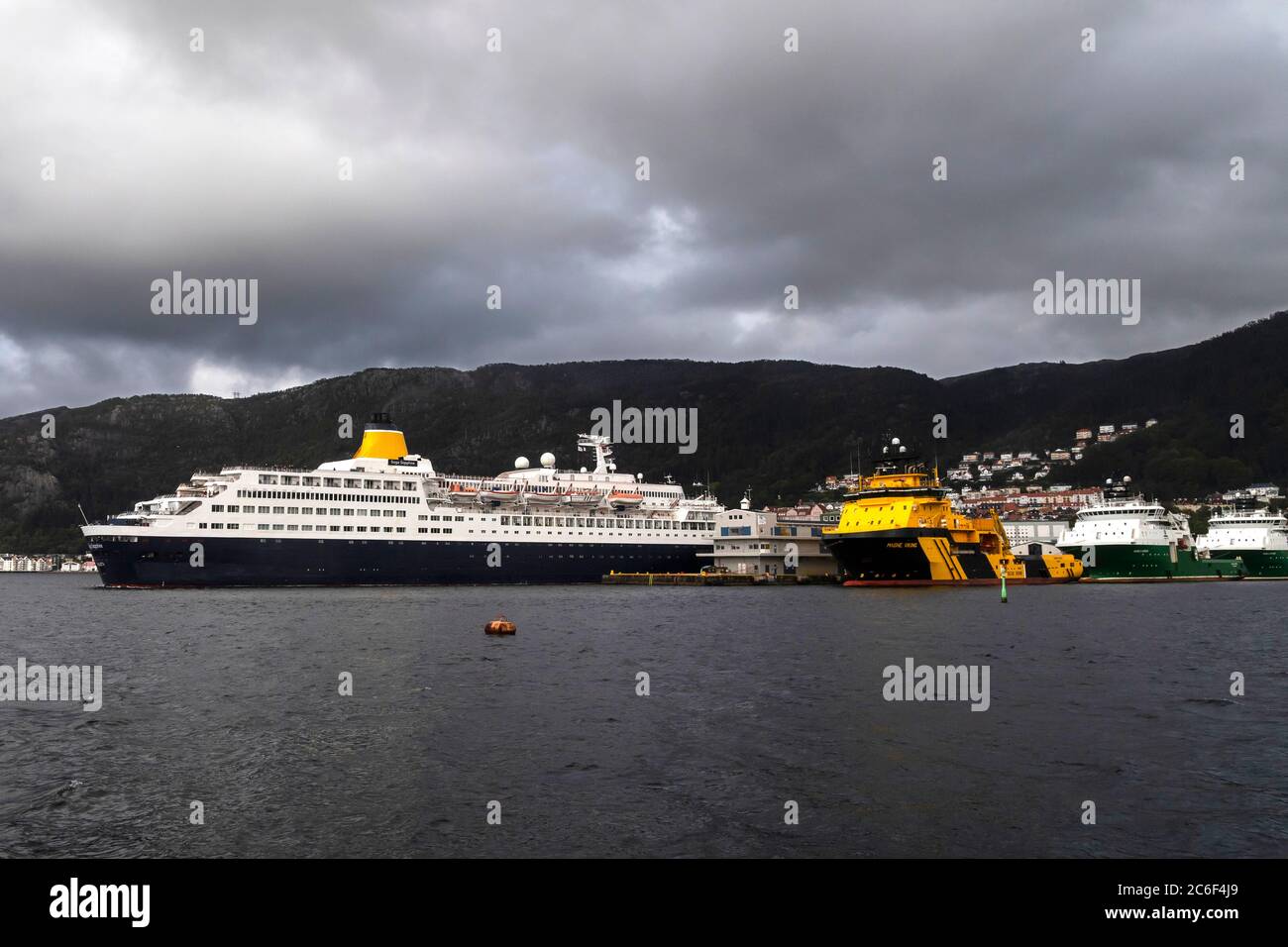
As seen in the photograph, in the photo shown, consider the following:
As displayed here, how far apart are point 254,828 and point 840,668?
20.1 meters

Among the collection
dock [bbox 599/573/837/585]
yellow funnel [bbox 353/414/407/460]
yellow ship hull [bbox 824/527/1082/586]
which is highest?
yellow funnel [bbox 353/414/407/460]

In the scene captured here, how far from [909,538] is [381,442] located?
165 ft

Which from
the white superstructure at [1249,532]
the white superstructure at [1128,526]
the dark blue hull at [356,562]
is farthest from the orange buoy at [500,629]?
the white superstructure at [1249,532]

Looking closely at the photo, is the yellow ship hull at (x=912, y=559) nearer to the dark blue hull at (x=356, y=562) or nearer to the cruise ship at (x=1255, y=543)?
the dark blue hull at (x=356, y=562)

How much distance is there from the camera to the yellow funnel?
86.2m

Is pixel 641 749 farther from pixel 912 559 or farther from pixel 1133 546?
pixel 1133 546

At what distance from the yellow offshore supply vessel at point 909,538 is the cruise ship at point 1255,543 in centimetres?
3494

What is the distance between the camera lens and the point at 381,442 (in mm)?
86750

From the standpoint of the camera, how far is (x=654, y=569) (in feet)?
317

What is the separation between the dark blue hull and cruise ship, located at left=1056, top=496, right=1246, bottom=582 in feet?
158

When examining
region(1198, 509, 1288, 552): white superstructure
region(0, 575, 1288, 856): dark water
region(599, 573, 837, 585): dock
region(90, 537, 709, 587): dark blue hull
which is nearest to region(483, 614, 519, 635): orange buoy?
region(0, 575, 1288, 856): dark water

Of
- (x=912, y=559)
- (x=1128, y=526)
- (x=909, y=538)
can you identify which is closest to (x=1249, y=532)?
(x=1128, y=526)

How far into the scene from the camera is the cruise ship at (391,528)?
7200 centimetres

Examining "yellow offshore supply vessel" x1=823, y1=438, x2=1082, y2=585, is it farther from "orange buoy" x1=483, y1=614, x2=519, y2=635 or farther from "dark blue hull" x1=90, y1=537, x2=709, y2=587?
"orange buoy" x1=483, y1=614, x2=519, y2=635
